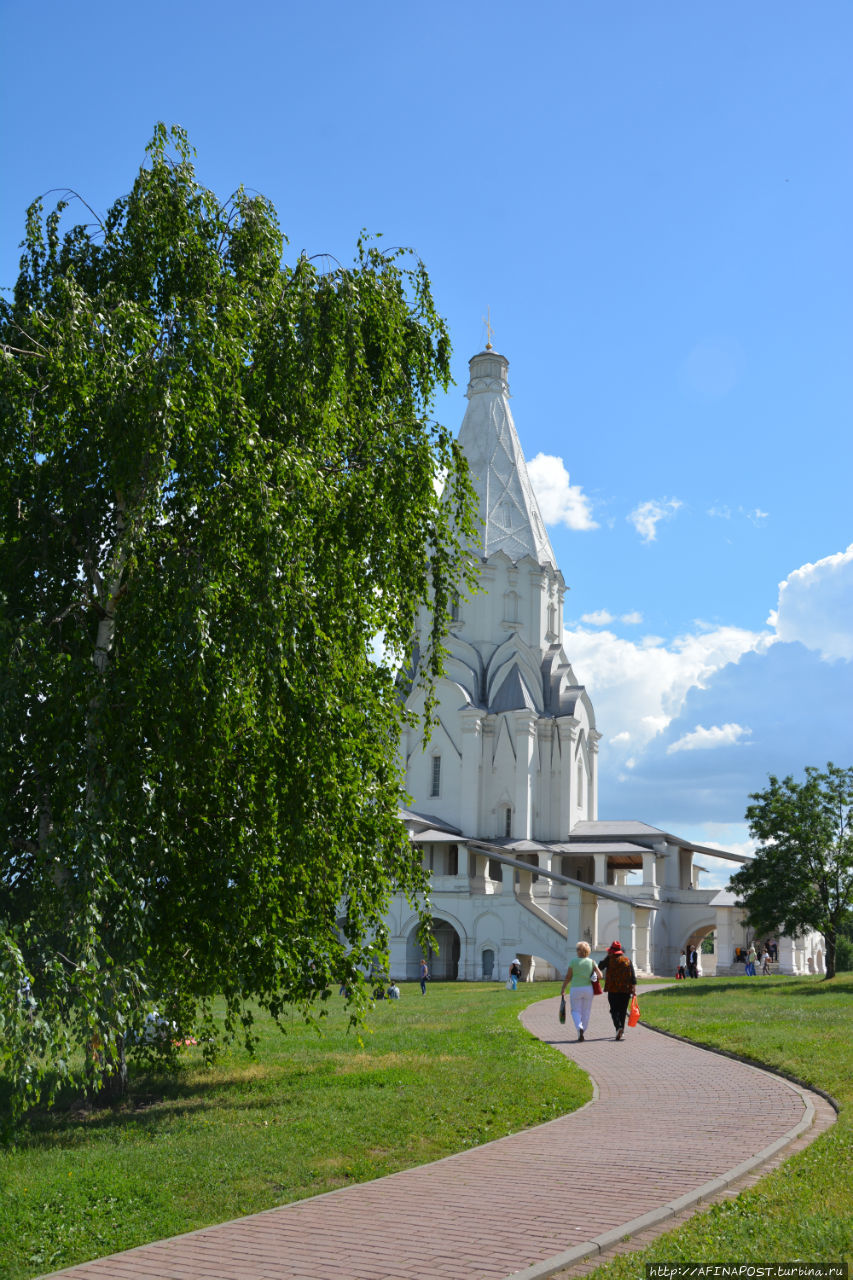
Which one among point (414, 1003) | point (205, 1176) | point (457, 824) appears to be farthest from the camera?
point (457, 824)

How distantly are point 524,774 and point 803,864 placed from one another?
2030 cm

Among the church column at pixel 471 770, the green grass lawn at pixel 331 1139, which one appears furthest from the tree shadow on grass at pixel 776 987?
the church column at pixel 471 770

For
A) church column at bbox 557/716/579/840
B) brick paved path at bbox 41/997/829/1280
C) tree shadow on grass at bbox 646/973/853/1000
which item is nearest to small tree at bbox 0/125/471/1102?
brick paved path at bbox 41/997/829/1280

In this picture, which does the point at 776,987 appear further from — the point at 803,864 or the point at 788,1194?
the point at 788,1194

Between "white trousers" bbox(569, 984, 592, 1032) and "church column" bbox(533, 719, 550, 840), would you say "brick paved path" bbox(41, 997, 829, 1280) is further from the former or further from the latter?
"church column" bbox(533, 719, 550, 840)

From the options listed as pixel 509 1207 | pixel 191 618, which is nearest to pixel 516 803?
pixel 191 618

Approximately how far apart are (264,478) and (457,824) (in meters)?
44.8

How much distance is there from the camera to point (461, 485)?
1397 centimetres

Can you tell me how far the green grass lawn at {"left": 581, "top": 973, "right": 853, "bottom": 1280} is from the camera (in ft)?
19.7

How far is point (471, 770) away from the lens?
178 feet

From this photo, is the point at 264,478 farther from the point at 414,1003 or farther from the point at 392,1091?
the point at 414,1003

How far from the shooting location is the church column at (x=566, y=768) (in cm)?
5559

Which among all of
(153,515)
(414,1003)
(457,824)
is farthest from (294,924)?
(457,824)

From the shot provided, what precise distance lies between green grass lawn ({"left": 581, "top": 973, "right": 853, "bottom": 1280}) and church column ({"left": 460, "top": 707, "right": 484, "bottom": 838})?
3406 centimetres
